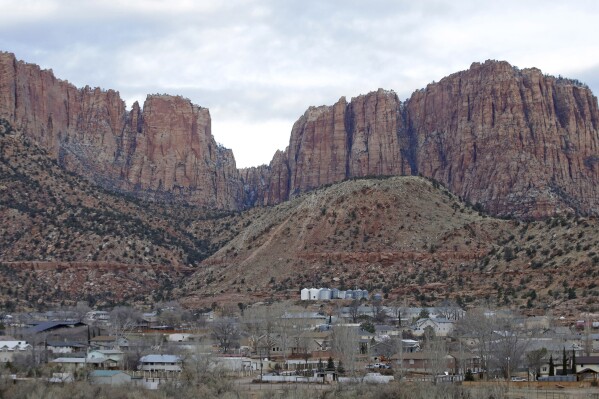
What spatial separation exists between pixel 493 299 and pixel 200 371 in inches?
1938

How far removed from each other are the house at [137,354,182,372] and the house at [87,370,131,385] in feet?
22.3

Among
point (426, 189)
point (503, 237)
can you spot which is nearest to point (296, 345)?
point (503, 237)

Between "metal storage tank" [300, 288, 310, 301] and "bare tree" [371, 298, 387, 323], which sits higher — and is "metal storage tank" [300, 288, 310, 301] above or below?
above

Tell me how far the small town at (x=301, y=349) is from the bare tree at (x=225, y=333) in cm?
18

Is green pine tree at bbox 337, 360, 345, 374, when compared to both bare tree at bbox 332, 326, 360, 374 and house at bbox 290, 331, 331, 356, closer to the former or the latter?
bare tree at bbox 332, 326, 360, 374

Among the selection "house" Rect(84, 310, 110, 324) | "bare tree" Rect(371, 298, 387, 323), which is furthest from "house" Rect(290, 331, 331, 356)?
"house" Rect(84, 310, 110, 324)

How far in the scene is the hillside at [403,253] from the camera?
405ft

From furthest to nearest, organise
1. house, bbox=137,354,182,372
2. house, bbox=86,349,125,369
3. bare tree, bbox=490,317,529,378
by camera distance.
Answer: house, bbox=86,349,125,369 → house, bbox=137,354,182,372 → bare tree, bbox=490,317,529,378

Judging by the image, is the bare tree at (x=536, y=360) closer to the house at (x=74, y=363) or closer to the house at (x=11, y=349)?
the house at (x=74, y=363)

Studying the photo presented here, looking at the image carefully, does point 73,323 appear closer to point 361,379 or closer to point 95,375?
point 95,375

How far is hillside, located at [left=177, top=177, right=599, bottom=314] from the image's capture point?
123338mm

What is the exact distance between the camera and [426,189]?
158m

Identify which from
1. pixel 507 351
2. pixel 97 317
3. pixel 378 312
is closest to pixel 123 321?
pixel 97 317

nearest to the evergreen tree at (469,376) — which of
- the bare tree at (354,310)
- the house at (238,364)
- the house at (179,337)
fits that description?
the house at (238,364)
